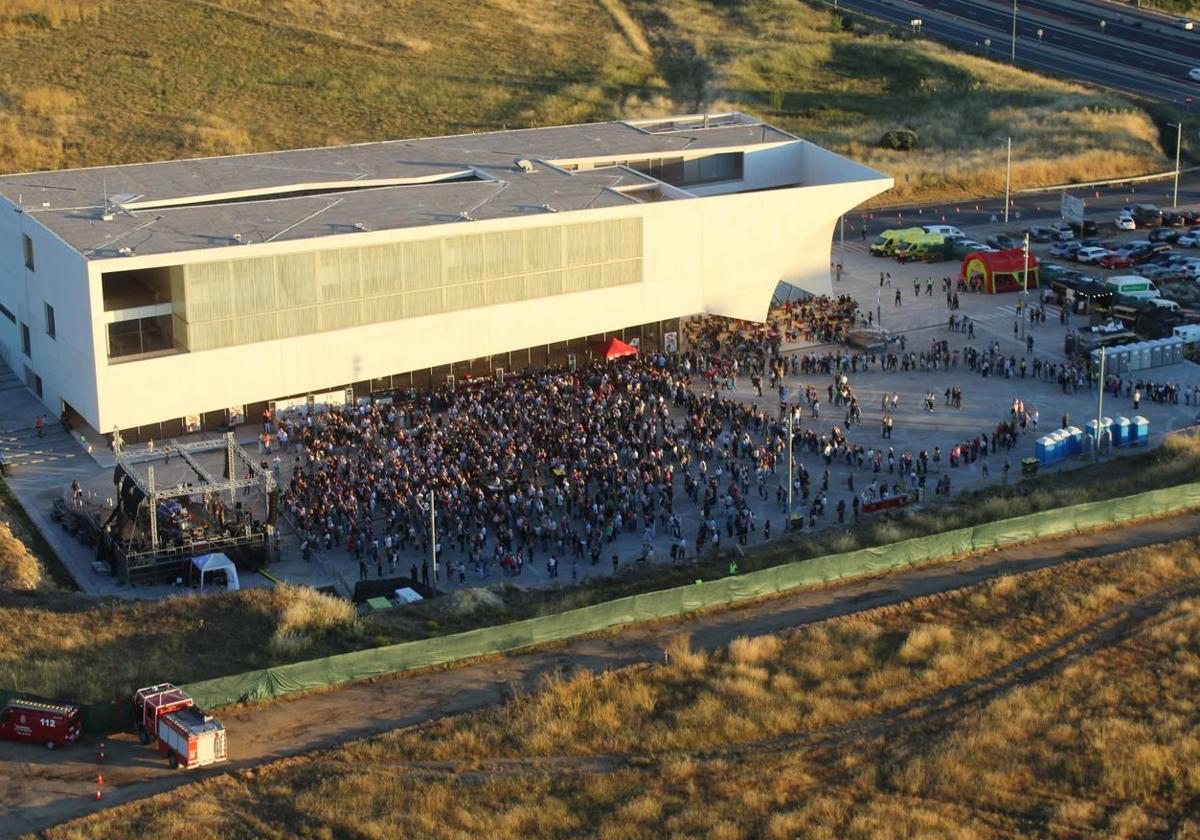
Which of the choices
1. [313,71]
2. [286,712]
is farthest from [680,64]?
[286,712]

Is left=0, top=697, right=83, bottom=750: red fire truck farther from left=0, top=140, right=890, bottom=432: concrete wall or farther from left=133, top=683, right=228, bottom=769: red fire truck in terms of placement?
left=0, top=140, right=890, bottom=432: concrete wall

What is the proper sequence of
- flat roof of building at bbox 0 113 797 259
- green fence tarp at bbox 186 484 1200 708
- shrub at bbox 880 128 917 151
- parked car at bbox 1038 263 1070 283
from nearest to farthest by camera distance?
green fence tarp at bbox 186 484 1200 708
flat roof of building at bbox 0 113 797 259
parked car at bbox 1038 263 1070 283
shrub at bbox 880 128 917 151

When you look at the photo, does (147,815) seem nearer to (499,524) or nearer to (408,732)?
(408,732)

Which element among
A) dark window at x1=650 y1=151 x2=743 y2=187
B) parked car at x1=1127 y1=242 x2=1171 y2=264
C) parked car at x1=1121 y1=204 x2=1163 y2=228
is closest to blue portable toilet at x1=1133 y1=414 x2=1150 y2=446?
dark window at x1=650 y1=151 x2=743 y2=187

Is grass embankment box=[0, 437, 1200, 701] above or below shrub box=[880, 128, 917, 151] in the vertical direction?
below

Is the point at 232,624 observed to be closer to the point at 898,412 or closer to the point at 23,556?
the point at 23,556

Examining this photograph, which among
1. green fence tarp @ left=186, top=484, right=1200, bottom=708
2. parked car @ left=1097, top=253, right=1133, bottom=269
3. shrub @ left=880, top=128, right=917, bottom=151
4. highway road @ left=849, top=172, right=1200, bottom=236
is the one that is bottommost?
green fence tarp @ left=186, top=484, right=1200, bottom=708

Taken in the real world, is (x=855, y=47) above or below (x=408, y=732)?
above

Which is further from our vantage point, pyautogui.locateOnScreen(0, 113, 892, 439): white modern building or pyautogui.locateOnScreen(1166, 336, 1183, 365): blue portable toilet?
pyautogui.locateOnScreen(1166, 336, 1183, 365): blue portable toilet
